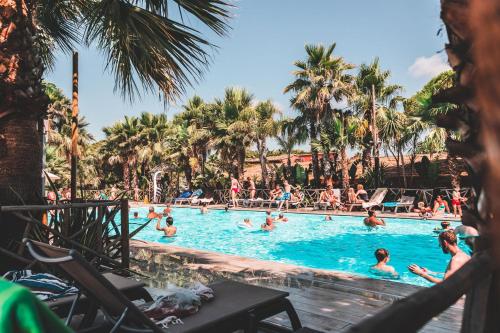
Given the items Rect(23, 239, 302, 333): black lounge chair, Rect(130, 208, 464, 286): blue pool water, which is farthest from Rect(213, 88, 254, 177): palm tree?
Rect(23, 239, 302, 333): black lounge chair

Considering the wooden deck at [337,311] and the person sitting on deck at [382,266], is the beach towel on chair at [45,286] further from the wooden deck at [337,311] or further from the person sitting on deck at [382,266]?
the person sitting on deck at [382,266]

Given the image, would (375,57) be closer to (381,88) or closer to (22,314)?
(381,88)

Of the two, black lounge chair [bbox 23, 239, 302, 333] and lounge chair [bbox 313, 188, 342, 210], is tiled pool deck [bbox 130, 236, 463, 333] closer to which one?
black lounge chair [bbox 23, 239, 302, 333]

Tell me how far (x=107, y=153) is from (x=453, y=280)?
35530 millimetres

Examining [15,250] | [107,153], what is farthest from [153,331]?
[107,153]

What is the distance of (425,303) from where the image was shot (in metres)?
0.87

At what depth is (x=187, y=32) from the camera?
4.33m

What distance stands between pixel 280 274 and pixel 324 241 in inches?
320

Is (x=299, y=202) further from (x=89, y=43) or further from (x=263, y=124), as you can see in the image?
(x=89, y=43)

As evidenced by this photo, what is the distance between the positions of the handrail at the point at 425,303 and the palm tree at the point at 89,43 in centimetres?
381

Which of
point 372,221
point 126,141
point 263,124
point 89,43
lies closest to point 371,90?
point 263,124

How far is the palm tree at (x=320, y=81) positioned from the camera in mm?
21578

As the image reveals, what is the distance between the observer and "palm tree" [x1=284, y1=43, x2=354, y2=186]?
21.6 metres

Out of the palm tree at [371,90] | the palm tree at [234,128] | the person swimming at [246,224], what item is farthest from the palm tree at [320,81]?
the person swimming at [246,224]
